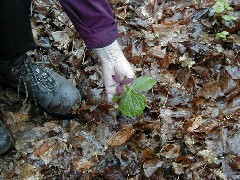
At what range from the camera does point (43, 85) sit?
2346 millimetres

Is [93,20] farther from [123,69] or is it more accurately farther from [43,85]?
[43,85]

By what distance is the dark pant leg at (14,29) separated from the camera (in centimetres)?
195

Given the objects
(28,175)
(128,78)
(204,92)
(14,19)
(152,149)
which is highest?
(14,19)

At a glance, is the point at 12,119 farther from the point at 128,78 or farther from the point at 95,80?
the point at 128,78

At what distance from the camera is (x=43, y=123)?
91.6 inches

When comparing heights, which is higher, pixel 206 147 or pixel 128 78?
pixel 128 78

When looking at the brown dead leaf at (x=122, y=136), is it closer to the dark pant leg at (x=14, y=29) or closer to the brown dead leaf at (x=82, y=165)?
the brown dead leaf at (x=82, y=165)

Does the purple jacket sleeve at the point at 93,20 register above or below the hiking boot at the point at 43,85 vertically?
above

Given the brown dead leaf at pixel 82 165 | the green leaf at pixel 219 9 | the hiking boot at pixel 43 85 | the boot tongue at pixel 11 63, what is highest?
the green leaf at pixel 219 9

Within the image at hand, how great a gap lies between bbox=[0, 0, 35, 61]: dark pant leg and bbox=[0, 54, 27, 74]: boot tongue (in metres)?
0.02

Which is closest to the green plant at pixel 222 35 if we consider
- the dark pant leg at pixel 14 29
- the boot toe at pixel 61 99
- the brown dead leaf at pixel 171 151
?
the brown dead leaf at pixel 171 151

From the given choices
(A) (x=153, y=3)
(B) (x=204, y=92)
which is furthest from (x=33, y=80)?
(A) (x=153, y=3)

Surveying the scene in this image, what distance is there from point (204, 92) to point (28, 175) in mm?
1241

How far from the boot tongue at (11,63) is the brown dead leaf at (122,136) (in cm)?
78
